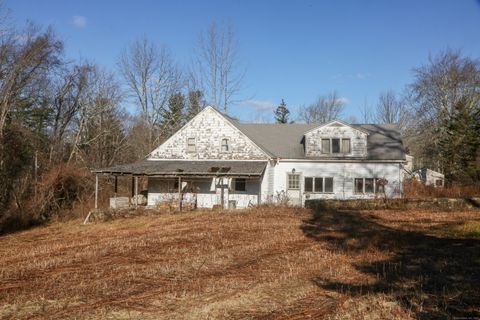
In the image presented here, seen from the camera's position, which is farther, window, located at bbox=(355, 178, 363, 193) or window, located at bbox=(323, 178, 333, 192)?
window, located at bbox=(323, 178, 333, 192)

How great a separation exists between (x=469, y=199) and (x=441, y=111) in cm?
2907

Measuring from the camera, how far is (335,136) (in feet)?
92.9

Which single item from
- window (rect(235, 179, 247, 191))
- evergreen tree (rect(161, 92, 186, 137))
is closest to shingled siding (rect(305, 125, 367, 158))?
window (rect(235, 179, 247, 191))

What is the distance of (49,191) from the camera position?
23.4 m

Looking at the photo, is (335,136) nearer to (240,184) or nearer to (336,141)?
(336,141)

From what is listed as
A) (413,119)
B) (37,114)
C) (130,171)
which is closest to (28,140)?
(130,171)

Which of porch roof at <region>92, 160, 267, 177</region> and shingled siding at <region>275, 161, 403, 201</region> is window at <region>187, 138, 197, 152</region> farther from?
shingled siding at <region>275, 161, 403, 201</region>

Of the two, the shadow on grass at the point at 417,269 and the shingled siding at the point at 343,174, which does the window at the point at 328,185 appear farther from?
the shadow on grass at the point at 417,269

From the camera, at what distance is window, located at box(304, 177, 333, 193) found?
92.1ft

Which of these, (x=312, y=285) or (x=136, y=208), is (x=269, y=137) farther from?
(x=312, y=285)

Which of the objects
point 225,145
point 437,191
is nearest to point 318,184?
point 225,145

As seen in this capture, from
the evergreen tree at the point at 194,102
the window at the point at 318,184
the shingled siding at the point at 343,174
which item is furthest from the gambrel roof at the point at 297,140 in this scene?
the evergreen tree at the point at 194,102

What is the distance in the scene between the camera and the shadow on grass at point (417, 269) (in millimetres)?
5453

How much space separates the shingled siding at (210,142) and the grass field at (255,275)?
14.7 meters
